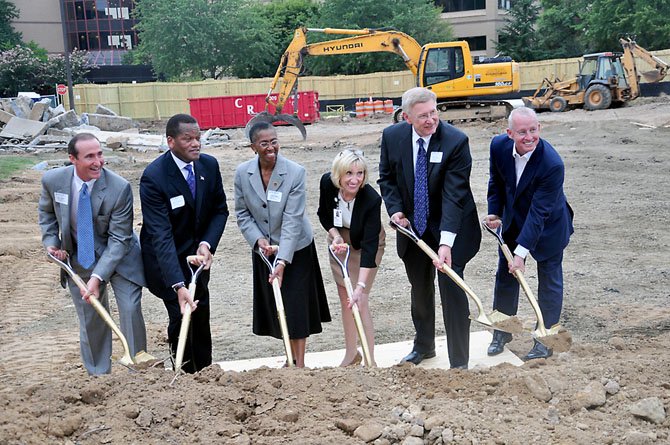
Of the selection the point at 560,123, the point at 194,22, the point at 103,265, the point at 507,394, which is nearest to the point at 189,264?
the point at 103,265

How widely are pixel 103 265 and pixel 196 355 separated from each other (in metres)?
0.95

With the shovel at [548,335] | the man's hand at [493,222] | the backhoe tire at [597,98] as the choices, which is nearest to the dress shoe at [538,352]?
the shovel at [548,335]

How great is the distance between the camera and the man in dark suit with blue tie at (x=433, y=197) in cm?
507

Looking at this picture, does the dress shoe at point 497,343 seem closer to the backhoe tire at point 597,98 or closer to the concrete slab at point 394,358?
the concrete slab at point 394,358

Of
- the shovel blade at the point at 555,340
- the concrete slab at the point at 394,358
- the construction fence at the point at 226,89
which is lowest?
the concrete slab at the point at 394,358

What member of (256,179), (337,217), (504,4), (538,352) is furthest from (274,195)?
(504,4)

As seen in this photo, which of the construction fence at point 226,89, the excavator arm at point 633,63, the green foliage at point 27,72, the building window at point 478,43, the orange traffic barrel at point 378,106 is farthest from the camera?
the building window at point 478,43

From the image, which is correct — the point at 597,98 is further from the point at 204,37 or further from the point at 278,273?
the point at 204,37

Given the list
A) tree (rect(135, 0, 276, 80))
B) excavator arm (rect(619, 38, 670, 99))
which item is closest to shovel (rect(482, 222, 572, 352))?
excavator arm (rect(619, 38, 670, 99))

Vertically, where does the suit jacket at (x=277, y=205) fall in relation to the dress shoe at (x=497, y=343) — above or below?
above

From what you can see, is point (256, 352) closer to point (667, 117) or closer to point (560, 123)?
point (560, 123)

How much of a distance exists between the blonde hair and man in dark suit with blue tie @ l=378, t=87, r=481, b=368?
0.83 ft

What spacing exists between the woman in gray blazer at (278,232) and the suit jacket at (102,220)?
2.60 ft

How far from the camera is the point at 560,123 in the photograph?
2289 cm
